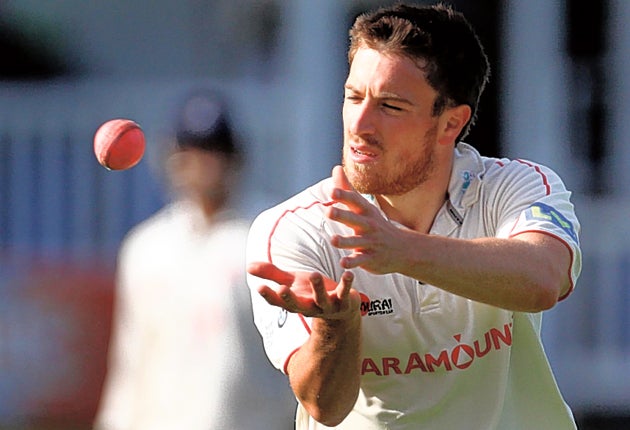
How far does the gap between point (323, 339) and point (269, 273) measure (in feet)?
0.87

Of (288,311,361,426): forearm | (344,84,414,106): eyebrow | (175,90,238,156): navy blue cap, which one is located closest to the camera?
(288,311,361,426): forearm

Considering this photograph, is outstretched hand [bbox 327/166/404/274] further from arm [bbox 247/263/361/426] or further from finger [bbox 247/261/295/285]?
finger [bbox 247/261/295/285]

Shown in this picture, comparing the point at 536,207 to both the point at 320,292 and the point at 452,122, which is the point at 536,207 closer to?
the point at 452,122

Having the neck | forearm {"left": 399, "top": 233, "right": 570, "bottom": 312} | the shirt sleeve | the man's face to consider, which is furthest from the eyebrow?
forearm {"left": 399, "top": 233, "right": 570, "bottom": 312}

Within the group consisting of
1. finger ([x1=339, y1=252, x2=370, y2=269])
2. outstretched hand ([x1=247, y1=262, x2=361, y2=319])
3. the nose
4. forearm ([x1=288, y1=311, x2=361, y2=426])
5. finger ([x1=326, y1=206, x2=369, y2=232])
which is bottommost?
forearm ([x1=288, y1=311, x2=361, y2=426])

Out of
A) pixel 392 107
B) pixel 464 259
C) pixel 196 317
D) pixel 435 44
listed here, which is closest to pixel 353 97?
→ pixel 392 107

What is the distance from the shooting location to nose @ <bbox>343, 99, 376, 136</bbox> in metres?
4.00

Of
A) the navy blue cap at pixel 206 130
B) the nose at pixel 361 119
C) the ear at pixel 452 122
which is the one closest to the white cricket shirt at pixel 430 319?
the ear at pixel 452 122

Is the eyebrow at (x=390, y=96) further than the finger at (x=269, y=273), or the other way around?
the eyebrow at (x=390, y=96)

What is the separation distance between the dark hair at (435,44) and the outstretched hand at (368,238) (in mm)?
856

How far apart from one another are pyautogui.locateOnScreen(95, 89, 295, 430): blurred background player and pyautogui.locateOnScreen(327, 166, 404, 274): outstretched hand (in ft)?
8.86

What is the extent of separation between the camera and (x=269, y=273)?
352cm

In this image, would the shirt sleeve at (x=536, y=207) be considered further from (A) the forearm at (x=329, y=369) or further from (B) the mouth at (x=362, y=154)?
(A) the forearm at (x=329, y=369)

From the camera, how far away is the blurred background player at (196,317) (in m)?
6.06
